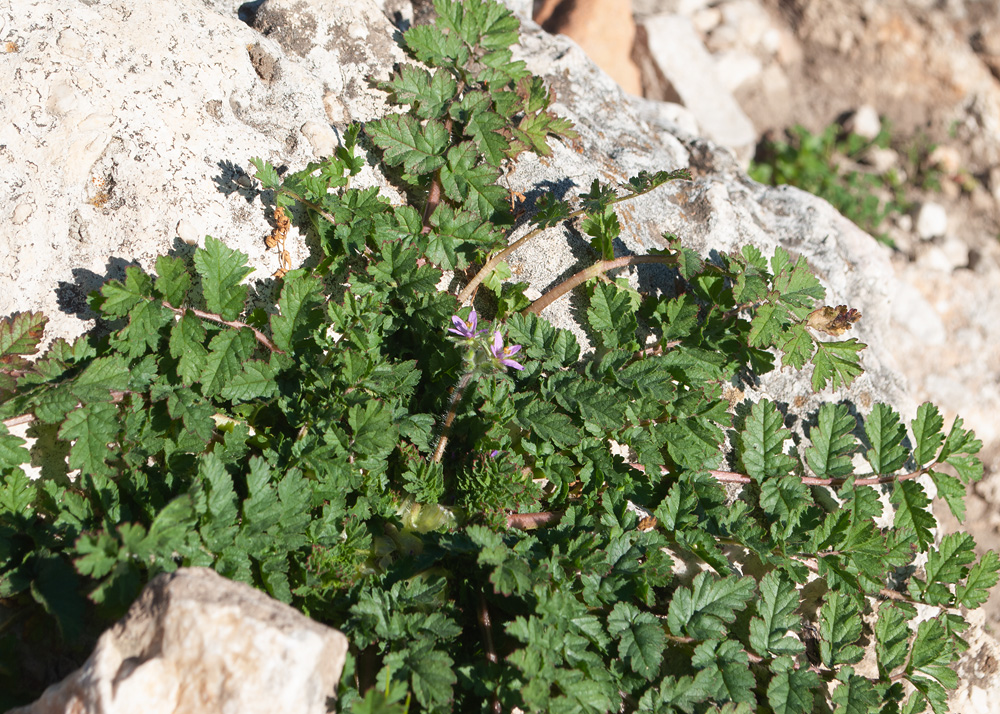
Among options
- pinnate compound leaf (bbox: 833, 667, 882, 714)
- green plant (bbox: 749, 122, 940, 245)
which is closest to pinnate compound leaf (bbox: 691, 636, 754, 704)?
pinnate compound leaf (bbox: 833, 667, 882, 714)

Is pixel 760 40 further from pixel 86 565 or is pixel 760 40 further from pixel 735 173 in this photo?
pixel 86 565

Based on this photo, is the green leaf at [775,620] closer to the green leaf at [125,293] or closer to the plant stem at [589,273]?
the plant stem at [589,273]

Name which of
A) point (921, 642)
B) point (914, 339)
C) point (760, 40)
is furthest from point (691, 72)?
point (921, 642)

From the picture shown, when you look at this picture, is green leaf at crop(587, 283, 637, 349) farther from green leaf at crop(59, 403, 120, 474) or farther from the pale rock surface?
the pale rock surface

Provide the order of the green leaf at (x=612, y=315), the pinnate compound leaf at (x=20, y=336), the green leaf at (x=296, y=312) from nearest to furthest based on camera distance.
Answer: the pinnate compound leaf at (x=20, y=336), the green leaf at (x=296, y=312), the green leaf at (x=612, y=315)

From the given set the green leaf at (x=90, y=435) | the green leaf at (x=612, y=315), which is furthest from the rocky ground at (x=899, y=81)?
the green leaf at (x=90, y=435)

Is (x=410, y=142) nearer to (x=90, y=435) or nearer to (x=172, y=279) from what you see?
(x=172, y=279)
